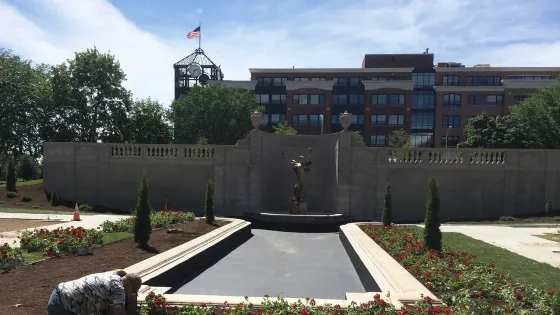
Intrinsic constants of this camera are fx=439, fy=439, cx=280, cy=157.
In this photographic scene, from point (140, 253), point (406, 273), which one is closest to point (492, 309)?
point (406, 273)

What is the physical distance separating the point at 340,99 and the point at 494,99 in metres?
24.2

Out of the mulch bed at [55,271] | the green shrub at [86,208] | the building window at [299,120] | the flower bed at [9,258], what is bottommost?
the green shrub at [86,208]

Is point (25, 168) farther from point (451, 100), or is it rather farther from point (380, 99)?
point (451, 100)

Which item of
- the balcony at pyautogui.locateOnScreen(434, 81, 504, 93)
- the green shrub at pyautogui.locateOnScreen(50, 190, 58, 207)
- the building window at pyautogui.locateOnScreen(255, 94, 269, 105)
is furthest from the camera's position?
the building window at pyautogui.locateOnScreen(255, 94, 269, 105)

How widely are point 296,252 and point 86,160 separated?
56.1ft

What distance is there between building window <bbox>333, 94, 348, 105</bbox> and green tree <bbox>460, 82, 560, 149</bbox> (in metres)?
23.5

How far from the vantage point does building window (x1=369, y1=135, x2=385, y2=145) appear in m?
71.2

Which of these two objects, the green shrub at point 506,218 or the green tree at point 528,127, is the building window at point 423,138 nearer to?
the green tree at point 528,127

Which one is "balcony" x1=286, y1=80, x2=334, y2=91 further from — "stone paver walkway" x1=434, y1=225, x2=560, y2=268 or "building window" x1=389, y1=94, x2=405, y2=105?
"stone paver walkway" x1=434, y1=225, x2=560, y2=268

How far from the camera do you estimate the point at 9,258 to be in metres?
9.25

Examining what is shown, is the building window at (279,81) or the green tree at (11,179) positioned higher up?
the building window at (279,81)

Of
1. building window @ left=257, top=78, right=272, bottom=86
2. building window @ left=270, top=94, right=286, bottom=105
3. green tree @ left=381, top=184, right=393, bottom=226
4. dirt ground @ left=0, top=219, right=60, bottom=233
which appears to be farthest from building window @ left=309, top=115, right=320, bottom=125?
dirt ground @ left=0, top=219, right=60, bottom=233

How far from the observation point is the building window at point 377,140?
234 ft

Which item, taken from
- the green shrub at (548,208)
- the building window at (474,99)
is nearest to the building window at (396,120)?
the building window at (474,99)
